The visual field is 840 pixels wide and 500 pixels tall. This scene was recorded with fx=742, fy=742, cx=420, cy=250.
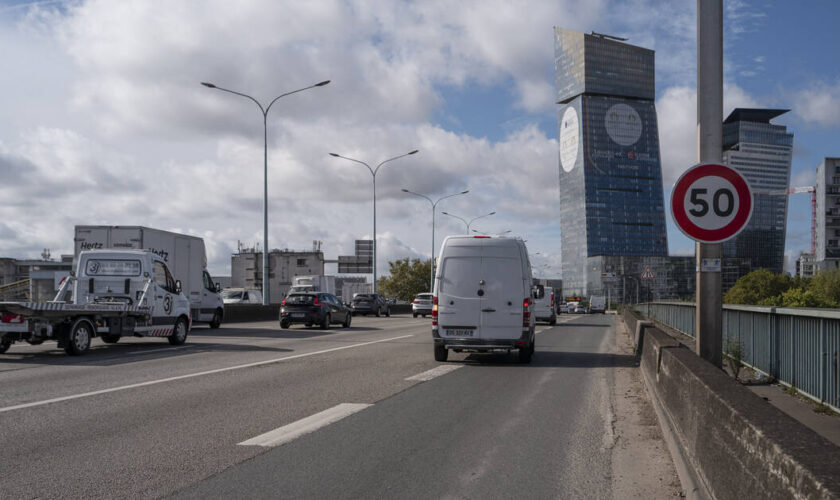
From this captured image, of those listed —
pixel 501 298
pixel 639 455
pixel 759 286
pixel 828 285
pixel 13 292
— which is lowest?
pixel 759 286

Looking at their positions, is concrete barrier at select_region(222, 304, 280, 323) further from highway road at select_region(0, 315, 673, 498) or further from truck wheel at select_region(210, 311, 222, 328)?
highway road at select_region(0, 315, 673, 498)

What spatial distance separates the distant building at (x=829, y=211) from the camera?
139m

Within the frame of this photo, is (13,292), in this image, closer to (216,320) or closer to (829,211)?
(216,320)

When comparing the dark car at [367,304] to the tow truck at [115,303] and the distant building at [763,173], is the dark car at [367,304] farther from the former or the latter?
the distant building at [763,173]

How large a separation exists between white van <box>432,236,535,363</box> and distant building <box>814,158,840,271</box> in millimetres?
143400

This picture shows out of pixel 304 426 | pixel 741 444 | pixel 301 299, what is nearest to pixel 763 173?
pixel 301 299

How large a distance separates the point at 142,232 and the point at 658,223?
7333 inches

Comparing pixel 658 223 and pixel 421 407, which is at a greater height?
pixel 658 223

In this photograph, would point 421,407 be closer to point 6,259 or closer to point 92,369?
point 92,369

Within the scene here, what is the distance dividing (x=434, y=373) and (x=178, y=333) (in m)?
8.95

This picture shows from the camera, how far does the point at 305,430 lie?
700 centimetres

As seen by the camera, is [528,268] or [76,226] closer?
[528,268]

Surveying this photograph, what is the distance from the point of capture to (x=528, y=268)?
14.7m

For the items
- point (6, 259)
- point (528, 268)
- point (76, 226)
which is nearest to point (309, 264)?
point (6, 259)
